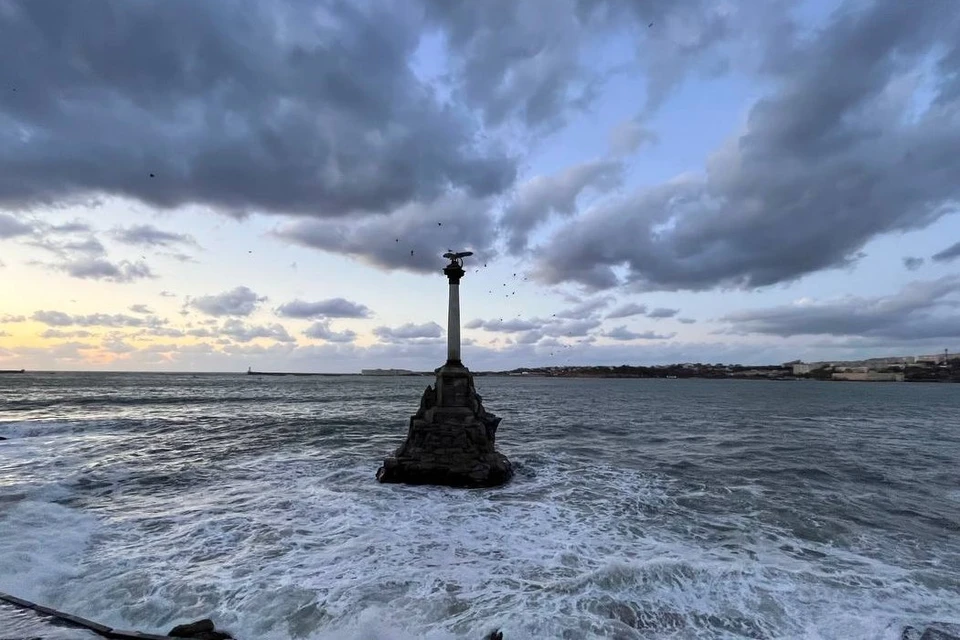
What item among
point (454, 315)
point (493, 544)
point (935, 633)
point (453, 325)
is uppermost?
point (454, 315)

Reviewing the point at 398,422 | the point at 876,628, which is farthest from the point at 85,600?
the point at 398,422

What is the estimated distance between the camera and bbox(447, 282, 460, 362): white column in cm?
1914

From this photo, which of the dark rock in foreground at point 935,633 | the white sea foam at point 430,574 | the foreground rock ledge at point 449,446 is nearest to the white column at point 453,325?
the foreground rock ledge at point 449,446

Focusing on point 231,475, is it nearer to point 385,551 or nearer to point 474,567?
point 385,551

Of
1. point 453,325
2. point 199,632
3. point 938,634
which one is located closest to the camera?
point 199,632

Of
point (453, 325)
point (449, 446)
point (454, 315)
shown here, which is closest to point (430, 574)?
point (449, 446)

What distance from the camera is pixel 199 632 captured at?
6.49 meters

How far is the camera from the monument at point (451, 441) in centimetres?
1608

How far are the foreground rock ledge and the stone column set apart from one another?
0.59 meters

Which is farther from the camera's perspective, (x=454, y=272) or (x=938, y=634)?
(x=454, y=272)

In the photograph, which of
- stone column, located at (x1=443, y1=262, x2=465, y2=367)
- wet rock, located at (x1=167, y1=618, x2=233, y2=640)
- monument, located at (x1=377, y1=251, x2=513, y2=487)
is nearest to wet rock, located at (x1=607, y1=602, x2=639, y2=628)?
wet rock, located at (x1=167, y1=618, x2=233, y2=640)

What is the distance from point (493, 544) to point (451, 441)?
6.57m

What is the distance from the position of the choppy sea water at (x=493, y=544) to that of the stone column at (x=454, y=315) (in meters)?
4.77

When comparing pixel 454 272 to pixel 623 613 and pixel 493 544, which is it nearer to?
pixel 493 544
